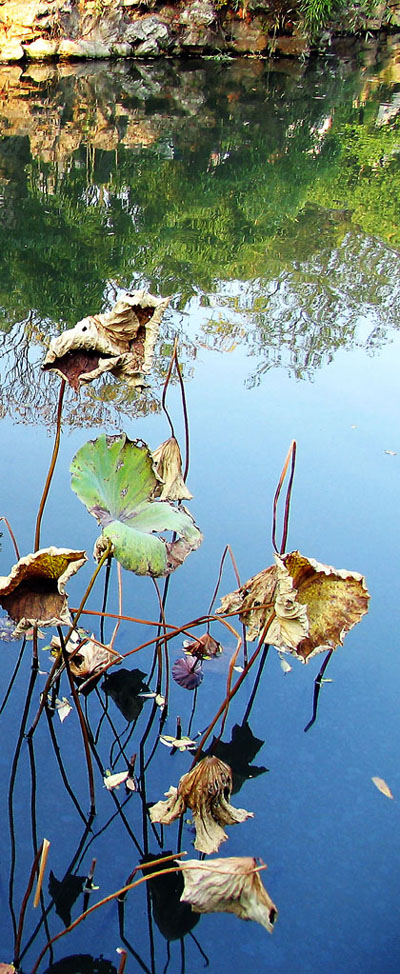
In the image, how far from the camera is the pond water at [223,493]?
133 centimetres

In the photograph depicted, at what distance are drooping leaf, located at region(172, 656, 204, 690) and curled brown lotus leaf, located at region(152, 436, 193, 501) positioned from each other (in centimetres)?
40

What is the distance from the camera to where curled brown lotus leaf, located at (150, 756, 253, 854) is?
50.0 inches

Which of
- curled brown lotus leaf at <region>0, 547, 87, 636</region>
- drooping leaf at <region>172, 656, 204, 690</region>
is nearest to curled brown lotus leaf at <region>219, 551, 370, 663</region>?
curled brown lotus leaf at <region>0, 547, 87, 636</region>

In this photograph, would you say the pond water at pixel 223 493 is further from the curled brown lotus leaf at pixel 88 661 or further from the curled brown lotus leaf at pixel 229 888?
the curled brown lotus leaf at pixel 229 888

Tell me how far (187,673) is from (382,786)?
450 mm

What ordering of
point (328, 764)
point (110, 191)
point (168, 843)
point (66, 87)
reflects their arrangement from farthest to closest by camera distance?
point (66, 87)
point (110, 191)
point (328, 764)
point (168, 843)

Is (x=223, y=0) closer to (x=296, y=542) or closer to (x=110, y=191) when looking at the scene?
(x=110, y=191)

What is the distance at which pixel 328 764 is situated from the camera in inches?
64.3

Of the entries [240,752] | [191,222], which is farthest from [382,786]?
[191,222]

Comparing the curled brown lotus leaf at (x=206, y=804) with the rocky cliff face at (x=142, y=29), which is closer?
the curled brown lotus leaf at (x=206, y=804)

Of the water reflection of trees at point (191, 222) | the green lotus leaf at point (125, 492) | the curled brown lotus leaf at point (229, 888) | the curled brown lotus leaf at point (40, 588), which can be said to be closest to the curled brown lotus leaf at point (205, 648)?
the green lotus leaf at point (125, 492)

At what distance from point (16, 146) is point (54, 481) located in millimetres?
4427

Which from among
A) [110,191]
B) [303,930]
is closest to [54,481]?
[303,930]

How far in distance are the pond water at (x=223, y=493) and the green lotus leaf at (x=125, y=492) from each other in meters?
0.48
